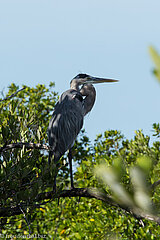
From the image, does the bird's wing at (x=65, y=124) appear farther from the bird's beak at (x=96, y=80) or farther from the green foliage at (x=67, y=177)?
the bird's beak at (x=96, y=80)

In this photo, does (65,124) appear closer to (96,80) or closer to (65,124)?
(65,124)

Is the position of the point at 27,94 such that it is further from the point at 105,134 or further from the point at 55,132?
the point at 55,132

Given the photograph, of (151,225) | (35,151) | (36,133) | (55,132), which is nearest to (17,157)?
(35,151)

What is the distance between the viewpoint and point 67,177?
7270mm

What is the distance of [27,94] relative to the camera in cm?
806

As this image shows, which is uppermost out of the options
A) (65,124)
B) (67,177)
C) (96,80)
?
(96,80)

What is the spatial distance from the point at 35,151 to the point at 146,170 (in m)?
2.31

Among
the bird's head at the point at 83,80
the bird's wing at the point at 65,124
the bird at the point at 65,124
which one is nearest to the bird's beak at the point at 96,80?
the bird's head at the point at 83,80

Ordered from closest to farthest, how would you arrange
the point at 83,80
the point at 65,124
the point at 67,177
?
the point at 65,124, the point at 83,80, the point at 67,177

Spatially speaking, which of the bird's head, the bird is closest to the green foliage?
the bird

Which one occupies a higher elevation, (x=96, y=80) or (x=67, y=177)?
(x=96, y=80)

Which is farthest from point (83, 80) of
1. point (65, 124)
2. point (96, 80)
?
point (65, 124)

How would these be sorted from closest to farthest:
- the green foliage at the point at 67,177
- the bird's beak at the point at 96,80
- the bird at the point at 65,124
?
the green foliage at the point at 67,177, the bird at the point at 65,124, the bird's beak at the point at 96,80

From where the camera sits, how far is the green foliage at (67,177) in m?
1.12
